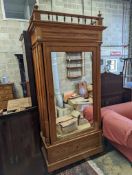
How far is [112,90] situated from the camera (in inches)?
106

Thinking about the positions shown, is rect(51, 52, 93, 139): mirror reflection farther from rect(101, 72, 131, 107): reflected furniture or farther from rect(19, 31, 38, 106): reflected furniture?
rect(101, 72, 131, 107): reflected furniture

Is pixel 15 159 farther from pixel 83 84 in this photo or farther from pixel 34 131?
pixel 83 84

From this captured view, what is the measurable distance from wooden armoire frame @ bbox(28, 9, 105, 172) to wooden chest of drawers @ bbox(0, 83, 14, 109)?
2.21 metres

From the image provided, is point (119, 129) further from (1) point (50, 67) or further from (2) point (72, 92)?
(1) point (50, 67)

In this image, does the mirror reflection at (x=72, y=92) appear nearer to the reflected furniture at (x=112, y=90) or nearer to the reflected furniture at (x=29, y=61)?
the reflected furniture at (x=29, y=61)

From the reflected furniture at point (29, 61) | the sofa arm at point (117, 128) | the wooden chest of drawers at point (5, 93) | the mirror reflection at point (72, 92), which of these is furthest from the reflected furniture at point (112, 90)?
the wooden chest of drawers at point (5, 93)

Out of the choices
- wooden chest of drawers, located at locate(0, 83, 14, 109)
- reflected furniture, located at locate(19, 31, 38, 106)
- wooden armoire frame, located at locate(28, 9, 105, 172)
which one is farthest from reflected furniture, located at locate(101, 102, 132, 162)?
wooden chest of drawers, located at locate(0, 83, 14, 109)

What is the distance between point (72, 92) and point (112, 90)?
1.13 metres

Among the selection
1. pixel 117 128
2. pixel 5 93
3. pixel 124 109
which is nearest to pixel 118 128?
pixel 117 128

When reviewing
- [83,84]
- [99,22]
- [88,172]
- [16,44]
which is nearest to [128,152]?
[88,172]

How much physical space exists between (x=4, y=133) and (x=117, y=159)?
162cm

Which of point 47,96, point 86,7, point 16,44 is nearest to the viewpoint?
point 47,96

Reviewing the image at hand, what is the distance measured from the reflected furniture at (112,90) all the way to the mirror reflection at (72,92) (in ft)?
2.46

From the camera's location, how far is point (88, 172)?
1.79m
